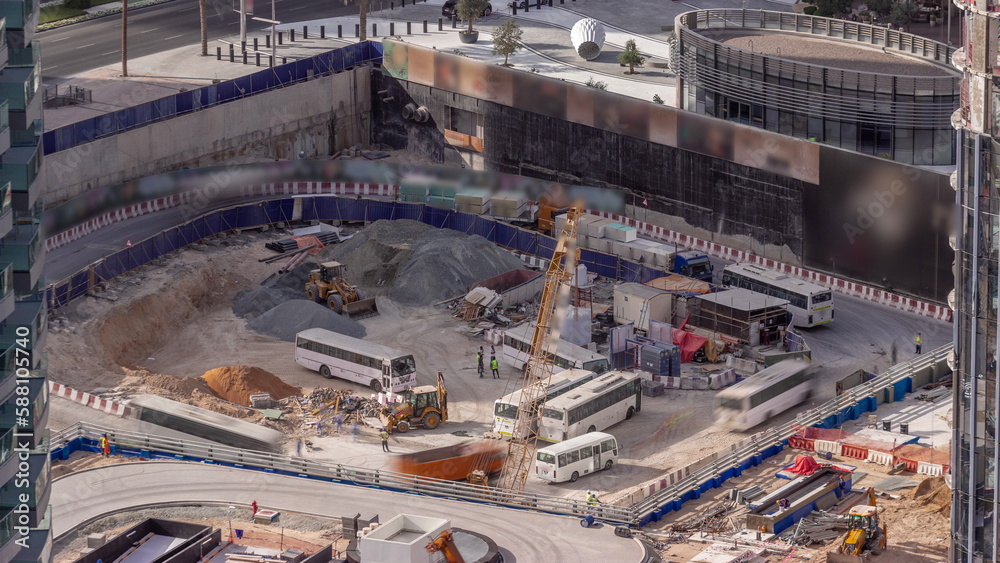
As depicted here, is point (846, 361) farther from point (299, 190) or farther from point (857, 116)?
point (299, 190)

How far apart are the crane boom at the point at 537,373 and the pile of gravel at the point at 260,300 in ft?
54.9

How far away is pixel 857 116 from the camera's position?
94.4 metres

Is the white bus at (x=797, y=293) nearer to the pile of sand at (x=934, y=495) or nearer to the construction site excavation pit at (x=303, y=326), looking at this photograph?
the construction site excavation pit at (x=303, y=326)

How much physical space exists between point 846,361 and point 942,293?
9.28 meters

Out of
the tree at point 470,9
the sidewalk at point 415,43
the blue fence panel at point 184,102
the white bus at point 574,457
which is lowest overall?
the white bus at point 574,457

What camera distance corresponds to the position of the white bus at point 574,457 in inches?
2859

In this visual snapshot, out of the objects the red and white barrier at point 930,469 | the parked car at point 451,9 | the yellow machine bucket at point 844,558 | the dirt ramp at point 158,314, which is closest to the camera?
the yellow machine bucket at point 844,558

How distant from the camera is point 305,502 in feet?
A: 218

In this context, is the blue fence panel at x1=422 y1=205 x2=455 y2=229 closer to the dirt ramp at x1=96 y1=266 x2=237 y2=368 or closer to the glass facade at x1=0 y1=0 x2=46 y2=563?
the dirt ramp at x1=96 y1=266 x2=237 y2=368

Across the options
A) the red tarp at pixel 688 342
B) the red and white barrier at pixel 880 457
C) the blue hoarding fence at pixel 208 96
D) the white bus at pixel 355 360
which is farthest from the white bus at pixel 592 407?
the blue hoarding fence at pixel 208 96

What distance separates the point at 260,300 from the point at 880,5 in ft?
193

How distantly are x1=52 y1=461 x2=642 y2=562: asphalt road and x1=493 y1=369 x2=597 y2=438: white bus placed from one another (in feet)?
29.1

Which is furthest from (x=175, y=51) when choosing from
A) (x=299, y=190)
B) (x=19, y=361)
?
(x=19, y=361)

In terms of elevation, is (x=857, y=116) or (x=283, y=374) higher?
(x=857, y=116)
